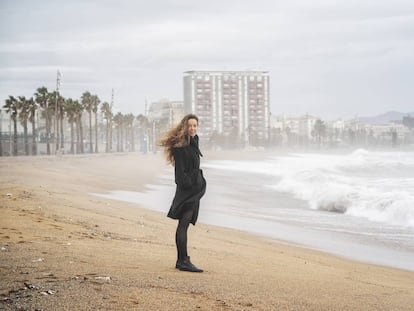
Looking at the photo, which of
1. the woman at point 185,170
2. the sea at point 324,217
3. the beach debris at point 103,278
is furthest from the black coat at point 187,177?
the sea at point 324,217

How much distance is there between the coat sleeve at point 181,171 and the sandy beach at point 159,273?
91cm

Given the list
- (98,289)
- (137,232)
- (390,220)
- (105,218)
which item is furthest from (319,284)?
(390,220)

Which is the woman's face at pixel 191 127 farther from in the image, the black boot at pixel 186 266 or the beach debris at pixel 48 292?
the beach debris at pixel 48 292

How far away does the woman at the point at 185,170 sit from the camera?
21.3 ft

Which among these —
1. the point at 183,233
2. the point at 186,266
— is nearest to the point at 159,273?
the point at 186,266

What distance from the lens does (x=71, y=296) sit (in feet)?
16.6

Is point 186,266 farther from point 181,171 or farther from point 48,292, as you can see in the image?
point 48,292

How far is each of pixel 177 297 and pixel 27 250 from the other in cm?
266

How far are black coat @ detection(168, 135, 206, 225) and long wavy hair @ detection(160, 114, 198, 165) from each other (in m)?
0.05

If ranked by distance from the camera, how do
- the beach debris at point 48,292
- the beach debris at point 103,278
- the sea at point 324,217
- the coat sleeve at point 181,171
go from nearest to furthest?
the beach debris at point 48,292 → the beach debris at point 103,278 → the coat sleeve at point 181,171 → the sea at point 324,217

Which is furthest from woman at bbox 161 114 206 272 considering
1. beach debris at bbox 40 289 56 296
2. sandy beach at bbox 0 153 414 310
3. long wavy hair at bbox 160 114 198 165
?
beach debris at bbox 40 289 56 296

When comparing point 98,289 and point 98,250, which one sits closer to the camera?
point 98,289

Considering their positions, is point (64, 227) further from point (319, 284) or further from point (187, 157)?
point (319, 284)

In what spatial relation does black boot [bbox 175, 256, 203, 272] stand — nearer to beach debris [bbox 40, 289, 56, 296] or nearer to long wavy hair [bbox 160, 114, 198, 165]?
long wavy hair [bbox 160, 114, 198, 165]
